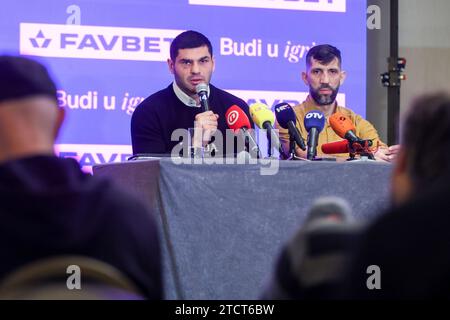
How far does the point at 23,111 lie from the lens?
1500mm

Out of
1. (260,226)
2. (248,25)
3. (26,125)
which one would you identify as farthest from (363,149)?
(26,125)

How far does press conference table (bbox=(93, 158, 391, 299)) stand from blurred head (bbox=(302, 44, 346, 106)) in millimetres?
1595

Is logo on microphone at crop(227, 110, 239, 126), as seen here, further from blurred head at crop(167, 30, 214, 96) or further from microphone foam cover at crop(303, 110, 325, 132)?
blurred head at crop(167, 30, 214, 96)

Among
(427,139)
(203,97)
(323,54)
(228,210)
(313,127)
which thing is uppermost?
(323,54)

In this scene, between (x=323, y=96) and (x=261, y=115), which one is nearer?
(x=261, y=115)

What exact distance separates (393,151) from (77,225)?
2.70 meters

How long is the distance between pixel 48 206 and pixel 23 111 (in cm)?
26

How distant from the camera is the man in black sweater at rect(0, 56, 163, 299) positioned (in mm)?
1288

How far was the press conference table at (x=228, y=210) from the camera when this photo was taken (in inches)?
125

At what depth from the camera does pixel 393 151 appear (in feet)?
12.5

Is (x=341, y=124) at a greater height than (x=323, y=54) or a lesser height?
lesser

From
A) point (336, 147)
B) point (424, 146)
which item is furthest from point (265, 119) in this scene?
point (424, 146)

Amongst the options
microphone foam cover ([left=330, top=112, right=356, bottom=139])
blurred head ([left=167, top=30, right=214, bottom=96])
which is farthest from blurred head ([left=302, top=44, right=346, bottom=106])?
microphone foam cover ([left=330, top=112, right=356, bottom=139])

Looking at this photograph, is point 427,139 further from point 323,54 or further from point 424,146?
point 323,54
